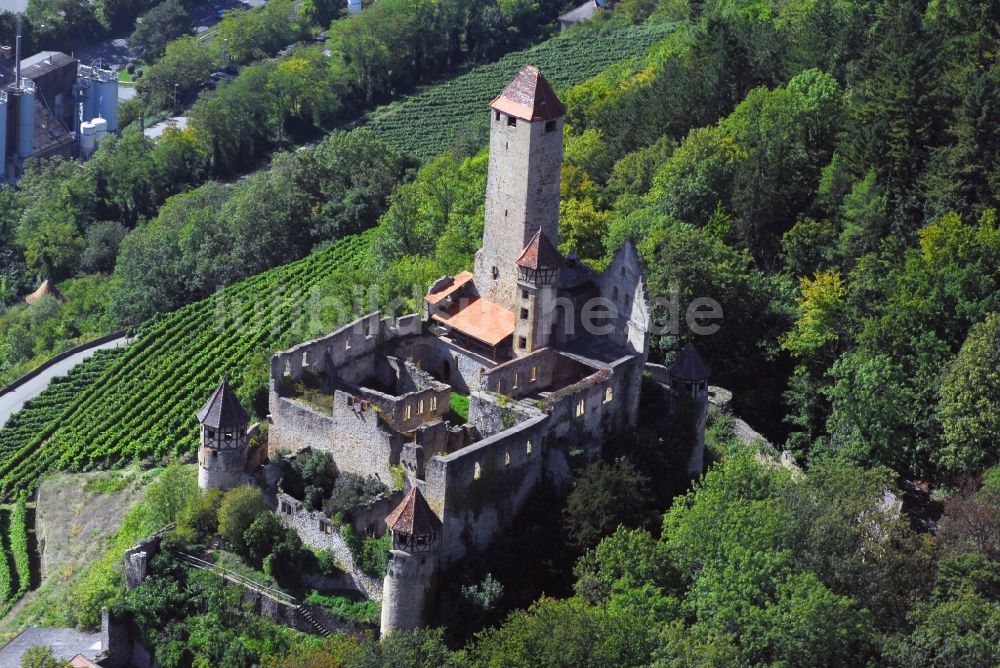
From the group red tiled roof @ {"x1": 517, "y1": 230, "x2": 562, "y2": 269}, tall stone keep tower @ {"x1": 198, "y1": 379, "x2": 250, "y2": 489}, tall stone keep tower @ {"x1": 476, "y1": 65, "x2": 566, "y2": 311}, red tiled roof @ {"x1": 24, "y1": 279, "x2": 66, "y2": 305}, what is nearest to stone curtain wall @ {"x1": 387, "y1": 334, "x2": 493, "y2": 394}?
tall stone keep tower @ {"x1": 476, "y1": 65, "x2": 566, "y2": 311}

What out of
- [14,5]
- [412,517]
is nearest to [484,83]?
[14,5]

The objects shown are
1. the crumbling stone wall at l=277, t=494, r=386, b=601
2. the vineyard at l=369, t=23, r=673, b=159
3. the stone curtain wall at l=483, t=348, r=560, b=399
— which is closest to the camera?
the crumbling stone wall at l=277, t=494, r=386, b=601

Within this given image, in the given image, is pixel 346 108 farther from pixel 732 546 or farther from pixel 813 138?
pixel 732 546

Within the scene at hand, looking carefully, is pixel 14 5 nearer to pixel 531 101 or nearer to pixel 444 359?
pixel 444 359

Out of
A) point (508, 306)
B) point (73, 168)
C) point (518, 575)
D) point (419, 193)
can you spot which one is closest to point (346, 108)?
point (73, 168)

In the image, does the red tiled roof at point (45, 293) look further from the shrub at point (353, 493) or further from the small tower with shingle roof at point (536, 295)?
the shrub at point (353, 493)

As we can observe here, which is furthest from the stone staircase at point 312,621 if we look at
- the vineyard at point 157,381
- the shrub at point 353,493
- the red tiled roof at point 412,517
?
the vineyard at point 157,381

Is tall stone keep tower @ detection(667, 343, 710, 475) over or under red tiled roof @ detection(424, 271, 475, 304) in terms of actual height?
under

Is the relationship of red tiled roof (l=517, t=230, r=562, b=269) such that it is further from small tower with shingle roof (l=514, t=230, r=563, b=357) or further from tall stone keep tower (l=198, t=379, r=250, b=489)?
tall stone keep tower (l=198, t=379, r=250, b=489)
